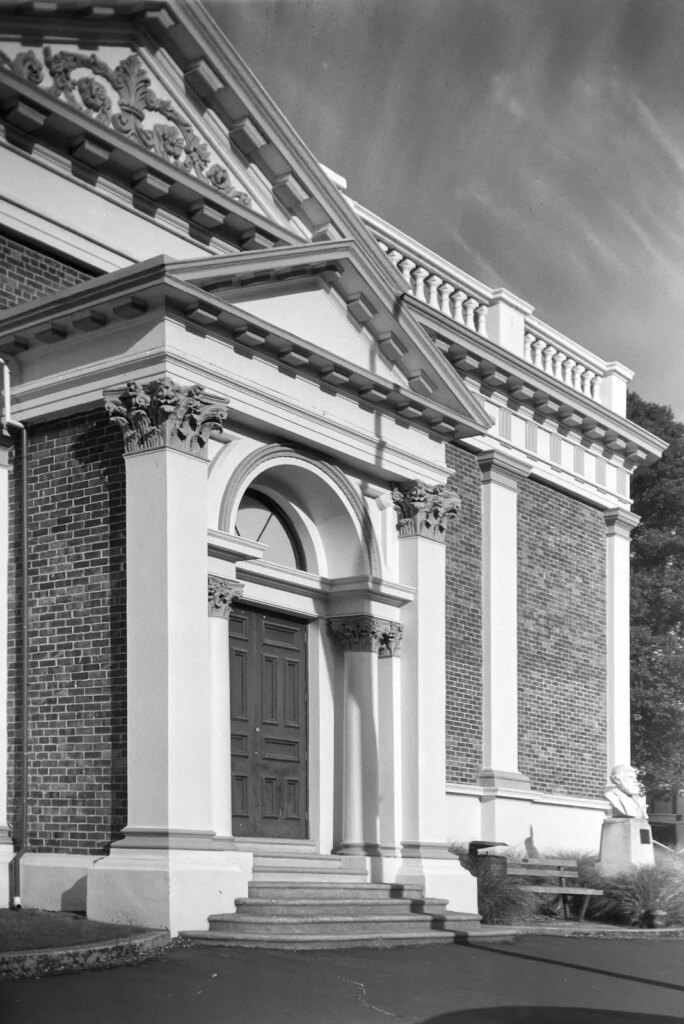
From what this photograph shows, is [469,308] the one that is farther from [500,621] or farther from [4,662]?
[4,662]

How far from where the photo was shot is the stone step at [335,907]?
13.1m

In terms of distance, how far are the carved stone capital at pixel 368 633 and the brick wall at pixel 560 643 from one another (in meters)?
5.17

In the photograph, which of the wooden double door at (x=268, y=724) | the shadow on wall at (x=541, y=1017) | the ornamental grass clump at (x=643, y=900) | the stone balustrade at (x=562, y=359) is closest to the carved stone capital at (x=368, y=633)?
the wooden double door at (x=268, y=724)

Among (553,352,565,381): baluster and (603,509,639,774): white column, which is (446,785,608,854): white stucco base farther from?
(553,352,565,381): baluster

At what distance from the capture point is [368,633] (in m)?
16.6

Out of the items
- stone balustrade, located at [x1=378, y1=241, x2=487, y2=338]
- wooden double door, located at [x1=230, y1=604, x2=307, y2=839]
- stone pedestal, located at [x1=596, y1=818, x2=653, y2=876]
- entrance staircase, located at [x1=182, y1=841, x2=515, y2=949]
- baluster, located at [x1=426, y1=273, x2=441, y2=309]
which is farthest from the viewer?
baluster, located at [x1=426, y1=273, x2=441, y2=309]

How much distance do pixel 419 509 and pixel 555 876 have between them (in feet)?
18.0

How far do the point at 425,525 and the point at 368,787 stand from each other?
3.12 m

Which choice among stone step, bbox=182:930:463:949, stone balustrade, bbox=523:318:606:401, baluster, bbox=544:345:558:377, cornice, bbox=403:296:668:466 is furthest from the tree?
stone step, bbox=182:930:463:949

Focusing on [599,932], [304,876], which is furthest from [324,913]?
[599,932]

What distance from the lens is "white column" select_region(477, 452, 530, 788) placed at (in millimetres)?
20609

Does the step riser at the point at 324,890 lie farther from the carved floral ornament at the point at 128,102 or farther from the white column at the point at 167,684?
the carved floral ornament at the point at 128,102

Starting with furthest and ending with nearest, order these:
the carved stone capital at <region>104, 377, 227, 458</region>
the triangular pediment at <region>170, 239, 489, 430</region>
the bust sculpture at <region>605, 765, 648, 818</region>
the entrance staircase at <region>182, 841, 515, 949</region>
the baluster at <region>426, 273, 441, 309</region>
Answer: the baluster at <region>426, 273, 441, 309</region>, the bust sculpture at <region>605, 765, 648, 818</region>, the triangular pediment at <region>170, 239, 489, 430</region>, the carved stone capital at <region>104, 377, 227, 458</region>, the entrance staircase at <region>182, 841, 515, 949</region>

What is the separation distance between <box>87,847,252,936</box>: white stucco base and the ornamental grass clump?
274 inches
